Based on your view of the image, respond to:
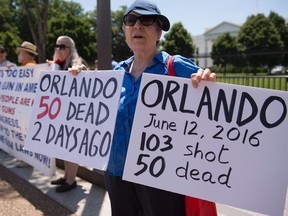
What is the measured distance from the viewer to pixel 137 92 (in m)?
2.18

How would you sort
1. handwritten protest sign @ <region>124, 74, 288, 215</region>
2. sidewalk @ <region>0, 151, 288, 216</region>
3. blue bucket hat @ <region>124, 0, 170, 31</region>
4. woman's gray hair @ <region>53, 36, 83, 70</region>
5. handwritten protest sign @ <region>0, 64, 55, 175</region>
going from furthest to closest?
handwritten protest sign @ <region>0, 64, 55, 175</region> < woman's gray hair @ <region>53, 36, 83, 70</region> < sidewalk @ <region>0, 151, 288, 216</region> < blue bucket hat @ <region>124, 0, 170, 31</region> < handwritten protest sign @ <region>124, 74, 288, 215</region>

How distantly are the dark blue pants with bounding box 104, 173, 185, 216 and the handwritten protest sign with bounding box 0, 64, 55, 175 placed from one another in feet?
7.24

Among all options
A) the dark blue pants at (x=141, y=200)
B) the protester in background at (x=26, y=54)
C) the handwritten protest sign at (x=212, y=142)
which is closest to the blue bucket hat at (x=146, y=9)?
the handwritten protest sign at (x=212, y=142)

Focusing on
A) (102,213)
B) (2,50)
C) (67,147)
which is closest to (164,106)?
(67,147)

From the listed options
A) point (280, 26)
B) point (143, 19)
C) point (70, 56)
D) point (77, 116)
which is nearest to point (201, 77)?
point (143, 19)

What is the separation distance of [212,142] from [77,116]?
3.55ft

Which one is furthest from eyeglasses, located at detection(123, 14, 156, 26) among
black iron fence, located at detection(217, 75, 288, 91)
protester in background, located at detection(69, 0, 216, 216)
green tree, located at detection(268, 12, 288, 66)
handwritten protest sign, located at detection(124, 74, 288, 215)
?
green tree, located at detection(268, 12, 288, 66)

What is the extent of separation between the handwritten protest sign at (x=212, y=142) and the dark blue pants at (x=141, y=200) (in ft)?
0.32

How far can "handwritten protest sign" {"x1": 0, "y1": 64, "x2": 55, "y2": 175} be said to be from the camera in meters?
4.60

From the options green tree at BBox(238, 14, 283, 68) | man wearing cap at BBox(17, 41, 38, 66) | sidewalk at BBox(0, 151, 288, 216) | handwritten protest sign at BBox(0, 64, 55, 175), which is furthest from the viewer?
green tree at BBox(238, 14, 283, 68)

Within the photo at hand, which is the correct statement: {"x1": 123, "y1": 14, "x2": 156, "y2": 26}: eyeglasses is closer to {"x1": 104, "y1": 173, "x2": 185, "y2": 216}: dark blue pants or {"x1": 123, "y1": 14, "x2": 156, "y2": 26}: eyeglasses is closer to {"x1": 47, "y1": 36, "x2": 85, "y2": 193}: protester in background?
{"x1": 104, "y1": 173, "x2": 185, "y2": 216}: dark blue pants

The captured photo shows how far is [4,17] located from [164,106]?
46.9 m

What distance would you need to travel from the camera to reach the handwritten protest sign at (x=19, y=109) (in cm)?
460

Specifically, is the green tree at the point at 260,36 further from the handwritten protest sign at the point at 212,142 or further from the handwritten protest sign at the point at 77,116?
the handwritten protest sign at the point at 212,142
